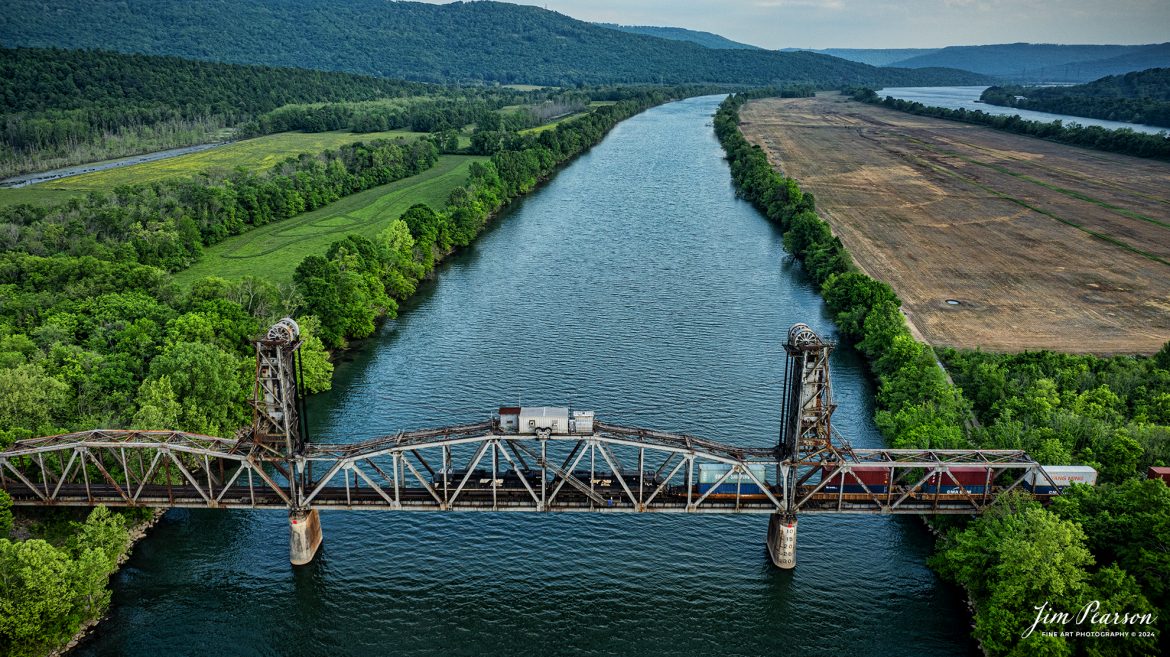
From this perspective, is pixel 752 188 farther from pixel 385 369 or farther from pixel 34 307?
pixel 34 307

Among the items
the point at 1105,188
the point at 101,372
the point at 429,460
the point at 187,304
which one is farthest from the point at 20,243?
the point at 1105,188

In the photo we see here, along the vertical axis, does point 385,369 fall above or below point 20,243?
below

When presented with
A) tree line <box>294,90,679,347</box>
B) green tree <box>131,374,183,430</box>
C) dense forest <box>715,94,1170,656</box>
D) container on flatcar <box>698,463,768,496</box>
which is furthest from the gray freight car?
tree line <box>294,90,679,347</box>

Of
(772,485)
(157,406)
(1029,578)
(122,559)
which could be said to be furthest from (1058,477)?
(157,406)

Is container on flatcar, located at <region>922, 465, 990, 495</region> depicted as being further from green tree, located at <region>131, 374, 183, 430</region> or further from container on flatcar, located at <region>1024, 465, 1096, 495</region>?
green tree, located at <region>131, 374, 183, 430</region>

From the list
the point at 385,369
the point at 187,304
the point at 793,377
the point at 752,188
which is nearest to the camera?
the point at 793,377

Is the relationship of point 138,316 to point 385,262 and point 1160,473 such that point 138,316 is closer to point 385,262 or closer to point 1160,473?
point 385,262

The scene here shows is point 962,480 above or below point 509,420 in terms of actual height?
below
